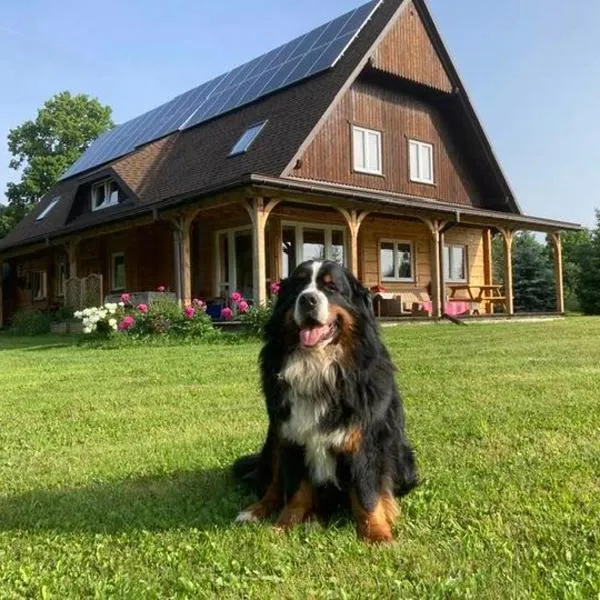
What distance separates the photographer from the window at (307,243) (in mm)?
17109

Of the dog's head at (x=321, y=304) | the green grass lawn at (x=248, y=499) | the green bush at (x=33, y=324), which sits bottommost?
the green grass lawn at (x=248, y=499)

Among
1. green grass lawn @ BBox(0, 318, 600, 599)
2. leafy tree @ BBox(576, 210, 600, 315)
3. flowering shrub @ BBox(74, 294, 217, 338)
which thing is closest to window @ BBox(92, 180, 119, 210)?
flowering shrub @ BBox(74, 294, 217, 338)

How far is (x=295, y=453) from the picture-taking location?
284 centimetres

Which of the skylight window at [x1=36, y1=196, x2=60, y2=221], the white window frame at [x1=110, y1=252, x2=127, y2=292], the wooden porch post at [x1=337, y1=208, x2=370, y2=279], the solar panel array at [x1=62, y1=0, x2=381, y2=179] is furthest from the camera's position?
the skylight window at [x1=36, y1=196, x2=60, y2=221]

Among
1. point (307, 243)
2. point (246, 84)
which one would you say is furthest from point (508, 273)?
point (246, 84)

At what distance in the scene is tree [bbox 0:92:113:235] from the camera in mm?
42284

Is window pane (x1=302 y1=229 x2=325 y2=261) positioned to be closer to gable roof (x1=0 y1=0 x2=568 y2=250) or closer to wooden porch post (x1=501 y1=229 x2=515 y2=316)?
gable roof (x1=0 y1=0 x2=568 y2=250)

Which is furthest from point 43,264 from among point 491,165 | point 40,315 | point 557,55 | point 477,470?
point 477,470

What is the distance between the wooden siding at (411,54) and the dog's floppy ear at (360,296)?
15.3 meters

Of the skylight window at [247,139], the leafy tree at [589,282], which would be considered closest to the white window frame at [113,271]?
the skylight window at [247,139]

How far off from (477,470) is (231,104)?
1753cm

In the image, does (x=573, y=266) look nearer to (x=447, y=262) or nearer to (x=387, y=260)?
(x=447, y=262)

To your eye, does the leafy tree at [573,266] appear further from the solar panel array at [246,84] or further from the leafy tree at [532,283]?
the solar panel array at [246,84]

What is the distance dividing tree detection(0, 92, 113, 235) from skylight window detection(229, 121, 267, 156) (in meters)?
28.6
